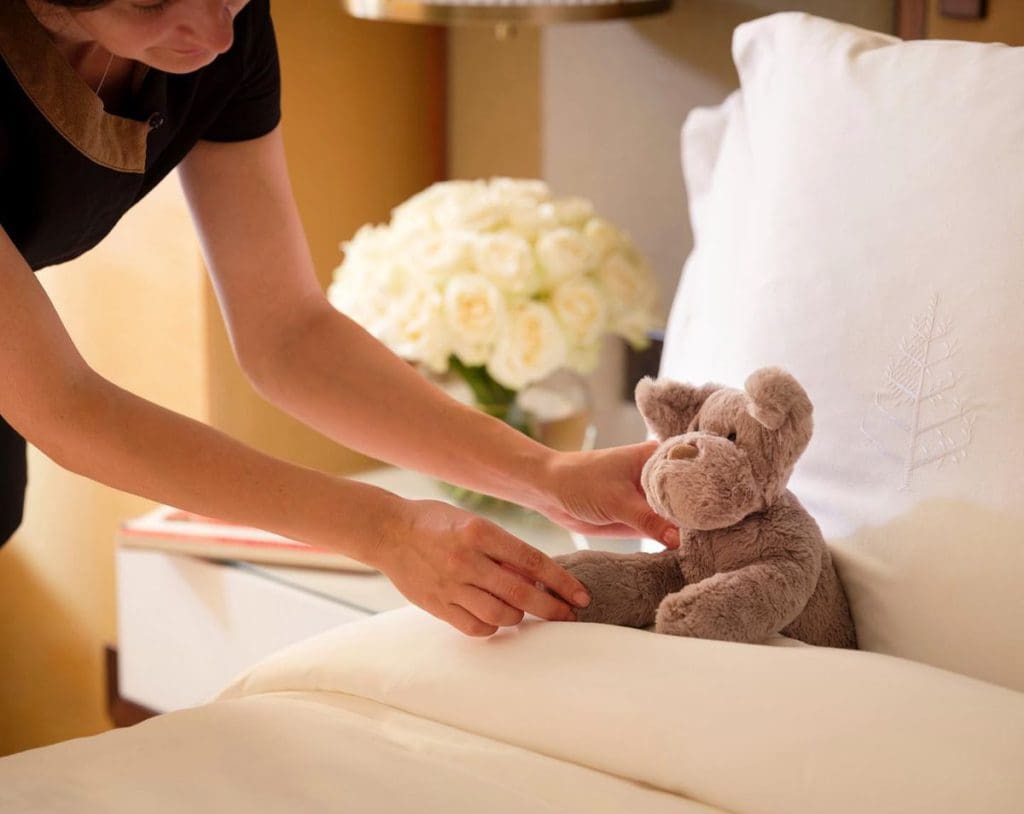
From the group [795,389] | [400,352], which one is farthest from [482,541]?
[400,352]

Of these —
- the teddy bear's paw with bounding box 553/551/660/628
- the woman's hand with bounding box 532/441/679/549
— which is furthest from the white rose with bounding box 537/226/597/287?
the teddy bear's paw with bounding box 553/551/660/628

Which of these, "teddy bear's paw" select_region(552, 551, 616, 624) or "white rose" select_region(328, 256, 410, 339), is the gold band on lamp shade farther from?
"teddy bear's paw" select_region(552, 551, 616, 624)

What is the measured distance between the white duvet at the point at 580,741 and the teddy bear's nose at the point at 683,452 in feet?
0.43

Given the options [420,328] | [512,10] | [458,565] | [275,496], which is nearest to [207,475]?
[275,496]

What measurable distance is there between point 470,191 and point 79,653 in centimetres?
119

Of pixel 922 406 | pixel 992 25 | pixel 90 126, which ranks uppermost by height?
pixel 992 25

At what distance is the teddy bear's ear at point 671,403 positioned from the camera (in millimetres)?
1011

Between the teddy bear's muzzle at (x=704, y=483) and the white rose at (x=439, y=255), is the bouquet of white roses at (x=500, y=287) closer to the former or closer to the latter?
the white rose at (x=439, y=255)

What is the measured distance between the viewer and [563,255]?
1.56m

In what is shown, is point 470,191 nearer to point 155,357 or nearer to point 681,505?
point 155,357

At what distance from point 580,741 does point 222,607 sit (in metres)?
0.85

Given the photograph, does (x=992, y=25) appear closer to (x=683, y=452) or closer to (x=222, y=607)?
(x=683, y=452)

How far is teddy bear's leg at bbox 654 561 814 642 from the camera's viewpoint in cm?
92

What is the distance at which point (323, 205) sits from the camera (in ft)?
6.97
